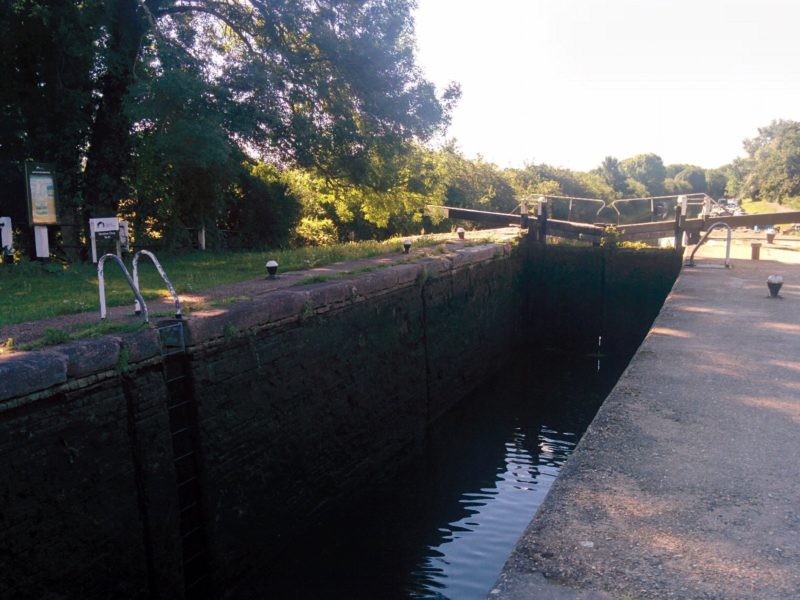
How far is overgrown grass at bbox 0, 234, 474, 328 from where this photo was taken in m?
5.93

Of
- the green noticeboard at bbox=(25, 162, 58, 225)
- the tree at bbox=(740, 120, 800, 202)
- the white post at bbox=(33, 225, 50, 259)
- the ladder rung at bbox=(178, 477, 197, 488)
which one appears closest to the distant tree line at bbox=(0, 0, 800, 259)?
the green noticeboard at bbox=(25, 162, 58, 225)

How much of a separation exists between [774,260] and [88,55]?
13.1 meters

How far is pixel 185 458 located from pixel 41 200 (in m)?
6.40

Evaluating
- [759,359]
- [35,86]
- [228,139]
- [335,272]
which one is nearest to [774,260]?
[759,359]

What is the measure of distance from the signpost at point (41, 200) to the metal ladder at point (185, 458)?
5.95 metres

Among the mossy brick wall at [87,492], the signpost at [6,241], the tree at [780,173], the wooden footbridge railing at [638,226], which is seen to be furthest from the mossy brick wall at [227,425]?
the tree at [780,173]

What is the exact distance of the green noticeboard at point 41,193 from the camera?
31.0 feet

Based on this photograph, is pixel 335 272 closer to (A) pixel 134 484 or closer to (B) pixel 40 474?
(A) pixel 134 484

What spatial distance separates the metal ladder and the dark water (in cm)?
72

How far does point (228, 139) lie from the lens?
9.91 metres

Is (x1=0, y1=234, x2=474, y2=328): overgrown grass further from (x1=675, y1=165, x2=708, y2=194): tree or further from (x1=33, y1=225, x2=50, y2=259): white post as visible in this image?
(x1=675, y1=165, x2=708, y2=194): tree

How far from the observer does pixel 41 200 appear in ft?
31.6

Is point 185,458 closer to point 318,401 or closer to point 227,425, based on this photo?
point 227,425

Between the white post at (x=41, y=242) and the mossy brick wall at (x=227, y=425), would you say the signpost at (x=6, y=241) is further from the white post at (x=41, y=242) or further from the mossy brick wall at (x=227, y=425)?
the mossy brick wall at (x=227, y=425)
